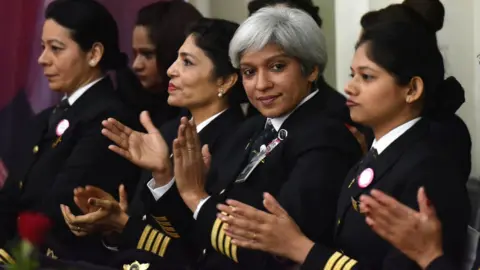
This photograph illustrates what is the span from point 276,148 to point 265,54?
263 mm

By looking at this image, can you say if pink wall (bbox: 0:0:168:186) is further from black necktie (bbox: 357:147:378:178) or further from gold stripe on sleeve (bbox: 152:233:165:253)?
black necktie (bbox: 357:147:378:178)

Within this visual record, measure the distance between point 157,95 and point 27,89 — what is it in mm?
782

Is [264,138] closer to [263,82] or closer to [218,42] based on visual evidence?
[263,82]

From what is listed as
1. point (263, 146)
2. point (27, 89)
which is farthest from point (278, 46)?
point (27, 89)

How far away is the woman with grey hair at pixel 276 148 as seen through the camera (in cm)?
285

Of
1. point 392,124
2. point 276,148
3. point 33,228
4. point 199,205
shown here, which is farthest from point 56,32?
point 33,228

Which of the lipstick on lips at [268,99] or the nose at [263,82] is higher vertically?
the nose at [263,82]

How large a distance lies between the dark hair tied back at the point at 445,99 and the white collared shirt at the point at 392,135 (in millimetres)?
42

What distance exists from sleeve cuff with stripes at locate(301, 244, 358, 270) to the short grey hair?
614mm

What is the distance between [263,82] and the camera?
302 cm

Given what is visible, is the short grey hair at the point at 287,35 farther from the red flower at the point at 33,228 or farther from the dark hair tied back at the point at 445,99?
the red flower at the point at 33,228

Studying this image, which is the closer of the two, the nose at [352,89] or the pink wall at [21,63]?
the nose at [352,89]

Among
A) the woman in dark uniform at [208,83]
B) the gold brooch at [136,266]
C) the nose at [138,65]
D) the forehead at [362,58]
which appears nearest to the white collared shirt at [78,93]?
the nose at [138,65]

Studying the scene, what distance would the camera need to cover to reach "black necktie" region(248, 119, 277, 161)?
3055 millimetres
